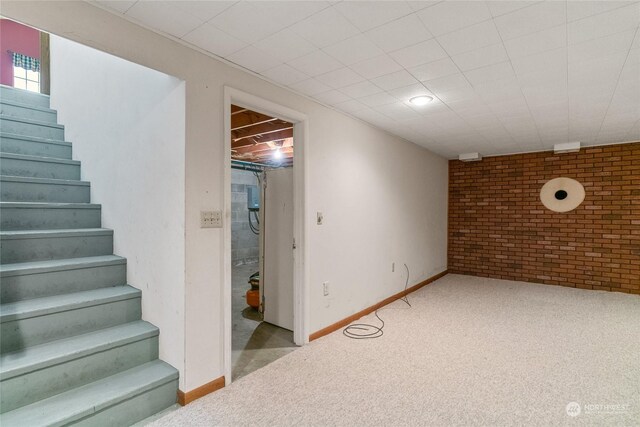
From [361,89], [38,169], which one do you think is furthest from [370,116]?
[38,169]

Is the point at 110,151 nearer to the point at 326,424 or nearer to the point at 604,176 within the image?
the point at 326,424

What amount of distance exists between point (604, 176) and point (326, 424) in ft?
19.0

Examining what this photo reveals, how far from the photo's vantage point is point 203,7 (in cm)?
166

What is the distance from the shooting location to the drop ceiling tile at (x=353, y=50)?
1.97 m

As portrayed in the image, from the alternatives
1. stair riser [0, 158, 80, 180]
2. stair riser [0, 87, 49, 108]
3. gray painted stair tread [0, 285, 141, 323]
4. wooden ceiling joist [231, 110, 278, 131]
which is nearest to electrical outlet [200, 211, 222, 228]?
gray painted stair tread [0, 285, 141, 323]

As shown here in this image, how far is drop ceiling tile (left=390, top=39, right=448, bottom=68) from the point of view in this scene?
202 centimetres

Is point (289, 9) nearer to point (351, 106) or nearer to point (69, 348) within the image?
point (351, 106)

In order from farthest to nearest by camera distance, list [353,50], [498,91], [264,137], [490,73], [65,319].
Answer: [264,137] < [498,91] < [490,73] < [353,50] < [65,319]

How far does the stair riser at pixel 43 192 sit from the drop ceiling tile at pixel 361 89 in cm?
265

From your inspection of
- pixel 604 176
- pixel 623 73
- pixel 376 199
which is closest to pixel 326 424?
pixel 376 199

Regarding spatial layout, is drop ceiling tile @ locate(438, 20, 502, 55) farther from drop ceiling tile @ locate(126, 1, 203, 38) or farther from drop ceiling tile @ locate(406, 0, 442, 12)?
drop ceiling tile @ locate(126, 1, 203, 38)

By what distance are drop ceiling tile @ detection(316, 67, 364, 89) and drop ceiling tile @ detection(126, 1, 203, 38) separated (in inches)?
40.6

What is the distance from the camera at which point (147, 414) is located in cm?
190

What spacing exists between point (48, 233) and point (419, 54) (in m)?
3.00
